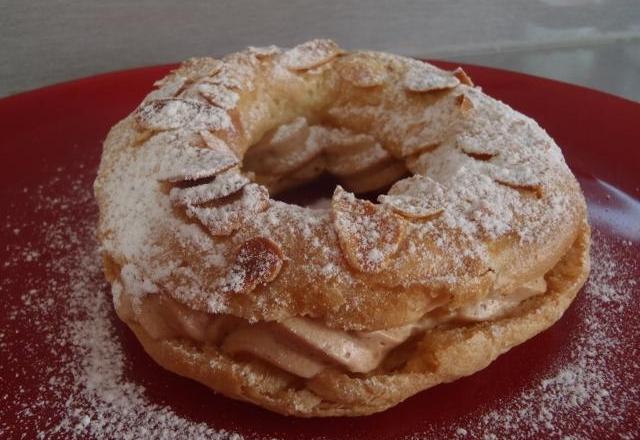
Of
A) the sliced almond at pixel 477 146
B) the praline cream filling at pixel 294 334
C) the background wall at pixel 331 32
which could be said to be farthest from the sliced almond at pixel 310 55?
the background wall at pixel 331 32

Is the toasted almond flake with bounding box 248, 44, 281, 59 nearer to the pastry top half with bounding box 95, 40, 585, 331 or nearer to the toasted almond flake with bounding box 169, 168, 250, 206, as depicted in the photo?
the pastry top half with bounding box 95, 40, 585, 331

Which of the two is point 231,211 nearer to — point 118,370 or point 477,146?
point 118,370

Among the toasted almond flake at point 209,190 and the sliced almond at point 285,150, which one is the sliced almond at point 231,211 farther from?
the sliced almond at point 285,150

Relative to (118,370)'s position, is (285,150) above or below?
above

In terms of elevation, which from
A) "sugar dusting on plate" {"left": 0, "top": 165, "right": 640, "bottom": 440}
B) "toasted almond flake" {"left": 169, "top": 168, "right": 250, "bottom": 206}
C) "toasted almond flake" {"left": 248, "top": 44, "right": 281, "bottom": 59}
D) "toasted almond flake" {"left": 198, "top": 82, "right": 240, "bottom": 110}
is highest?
"toasted almond flake" {"left": 248, "top": 44, "right": 281, "bottom": 59}

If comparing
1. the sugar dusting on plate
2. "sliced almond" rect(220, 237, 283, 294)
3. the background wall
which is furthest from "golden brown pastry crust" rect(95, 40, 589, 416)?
the background wall

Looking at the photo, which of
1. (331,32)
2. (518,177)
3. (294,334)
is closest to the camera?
(294,334)

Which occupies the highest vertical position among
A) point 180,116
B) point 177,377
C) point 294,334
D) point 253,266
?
point 180,116

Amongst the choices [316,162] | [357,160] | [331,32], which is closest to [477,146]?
[357,160]
